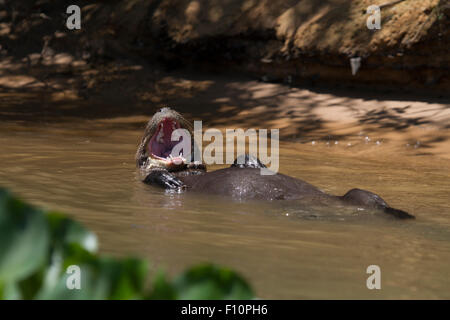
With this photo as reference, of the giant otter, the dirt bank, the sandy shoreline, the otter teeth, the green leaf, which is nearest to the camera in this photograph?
the green leaf

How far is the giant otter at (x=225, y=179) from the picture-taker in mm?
4664

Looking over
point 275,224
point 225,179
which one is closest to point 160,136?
point 225,179

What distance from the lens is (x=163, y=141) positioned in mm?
6500

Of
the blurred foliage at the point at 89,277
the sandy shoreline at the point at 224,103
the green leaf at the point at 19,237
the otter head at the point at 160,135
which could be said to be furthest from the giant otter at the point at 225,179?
the green leaf at the point at 19,237

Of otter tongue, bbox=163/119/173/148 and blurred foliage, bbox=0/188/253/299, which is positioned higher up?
otter tongue, bbox=163/119/173/148

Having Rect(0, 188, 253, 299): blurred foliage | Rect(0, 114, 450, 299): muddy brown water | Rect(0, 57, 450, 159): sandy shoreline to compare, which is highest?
Rect(0, 57, 450, 159): sandy shoreline

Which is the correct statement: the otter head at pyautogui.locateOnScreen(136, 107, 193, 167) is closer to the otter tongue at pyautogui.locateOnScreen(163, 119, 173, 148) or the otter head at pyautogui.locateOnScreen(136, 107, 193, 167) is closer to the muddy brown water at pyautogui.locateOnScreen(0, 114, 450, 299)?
the otter tongue at pyautogui.locateOnScreen(163, 119, 173, 148)

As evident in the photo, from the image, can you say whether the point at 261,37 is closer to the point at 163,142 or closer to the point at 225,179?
the point at 163,142

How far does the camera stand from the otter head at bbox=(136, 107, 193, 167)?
6.32 metres

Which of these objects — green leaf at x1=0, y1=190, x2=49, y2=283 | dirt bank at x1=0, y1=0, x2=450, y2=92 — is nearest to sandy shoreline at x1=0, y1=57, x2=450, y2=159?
dirt bank at x1=0, y1=0, x2=450, y2=92

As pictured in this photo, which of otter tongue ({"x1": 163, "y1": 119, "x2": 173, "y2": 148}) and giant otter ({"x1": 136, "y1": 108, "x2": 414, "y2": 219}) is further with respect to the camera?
otter tongue ({"x1": 163, "y1": 119, "x2": 173, "y2": 148})

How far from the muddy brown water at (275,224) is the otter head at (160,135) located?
0.26 metres

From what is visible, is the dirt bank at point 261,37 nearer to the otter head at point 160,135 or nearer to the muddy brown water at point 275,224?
the muddy brown water at point 275,224
